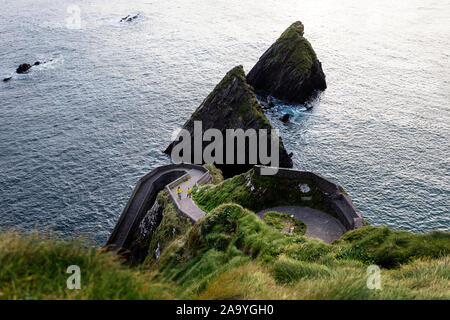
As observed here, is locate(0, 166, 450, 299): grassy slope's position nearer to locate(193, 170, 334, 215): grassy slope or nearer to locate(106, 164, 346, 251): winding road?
locate(106, 164, 346, 251): winding road

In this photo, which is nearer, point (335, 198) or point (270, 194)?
point (335, 198)

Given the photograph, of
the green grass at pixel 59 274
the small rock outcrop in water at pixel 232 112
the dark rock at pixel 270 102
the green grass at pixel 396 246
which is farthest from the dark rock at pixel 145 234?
the dark rock at pixel 270 102

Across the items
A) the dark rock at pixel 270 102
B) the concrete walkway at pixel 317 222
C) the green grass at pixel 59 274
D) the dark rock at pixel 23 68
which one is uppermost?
the green grass at pixel 59 274

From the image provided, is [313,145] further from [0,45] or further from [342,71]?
[0,45]

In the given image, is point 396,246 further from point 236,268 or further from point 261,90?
point 261,90

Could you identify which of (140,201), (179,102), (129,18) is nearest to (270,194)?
(140,201)

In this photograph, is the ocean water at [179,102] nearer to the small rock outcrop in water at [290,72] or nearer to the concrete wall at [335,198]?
the small rock outcrop in water at [290,72]

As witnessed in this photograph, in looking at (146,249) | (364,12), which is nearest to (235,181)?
(146,249)
